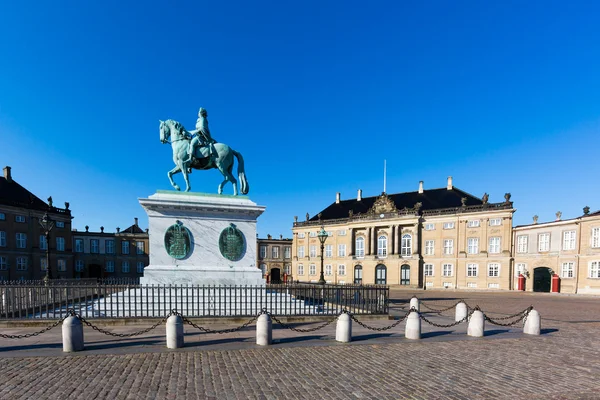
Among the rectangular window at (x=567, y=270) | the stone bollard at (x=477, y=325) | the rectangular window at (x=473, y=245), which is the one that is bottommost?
the rectangular window at (x=567, y=270)

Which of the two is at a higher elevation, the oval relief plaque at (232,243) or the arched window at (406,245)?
the oval relief plaque at (232,243)

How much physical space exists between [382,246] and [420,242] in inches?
216

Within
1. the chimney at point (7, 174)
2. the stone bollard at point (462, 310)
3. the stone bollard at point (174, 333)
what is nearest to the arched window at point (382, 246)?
the stone bollard at point (462, 310)

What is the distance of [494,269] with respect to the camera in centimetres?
3556

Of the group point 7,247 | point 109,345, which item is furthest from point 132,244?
point 109,345

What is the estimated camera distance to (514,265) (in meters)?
35.0

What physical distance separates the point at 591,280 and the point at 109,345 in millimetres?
40613

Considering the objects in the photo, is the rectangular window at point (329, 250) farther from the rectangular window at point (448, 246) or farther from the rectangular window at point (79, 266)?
the rectangular window at point (79, 266)

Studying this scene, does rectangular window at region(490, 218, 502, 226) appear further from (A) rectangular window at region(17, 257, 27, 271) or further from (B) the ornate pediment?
(A) rectangular window at region(17, 257, 27, 271)

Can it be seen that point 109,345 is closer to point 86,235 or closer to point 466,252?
point 466,252

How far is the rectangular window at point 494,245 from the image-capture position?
3566cm

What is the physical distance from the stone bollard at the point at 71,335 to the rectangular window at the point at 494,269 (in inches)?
1613

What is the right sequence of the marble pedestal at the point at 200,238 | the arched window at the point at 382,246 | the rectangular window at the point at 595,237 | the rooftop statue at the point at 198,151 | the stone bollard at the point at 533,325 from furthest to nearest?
the arched window at the point at 382,246
the rectangular window at the point at 595,237
the rooftop statue at the point at 198,151
the marble pedestal at the point at 200,238
the stone bollard at the point at 533,325

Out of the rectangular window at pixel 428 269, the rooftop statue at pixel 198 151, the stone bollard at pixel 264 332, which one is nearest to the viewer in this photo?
the stone bollard at pixel 264 332
